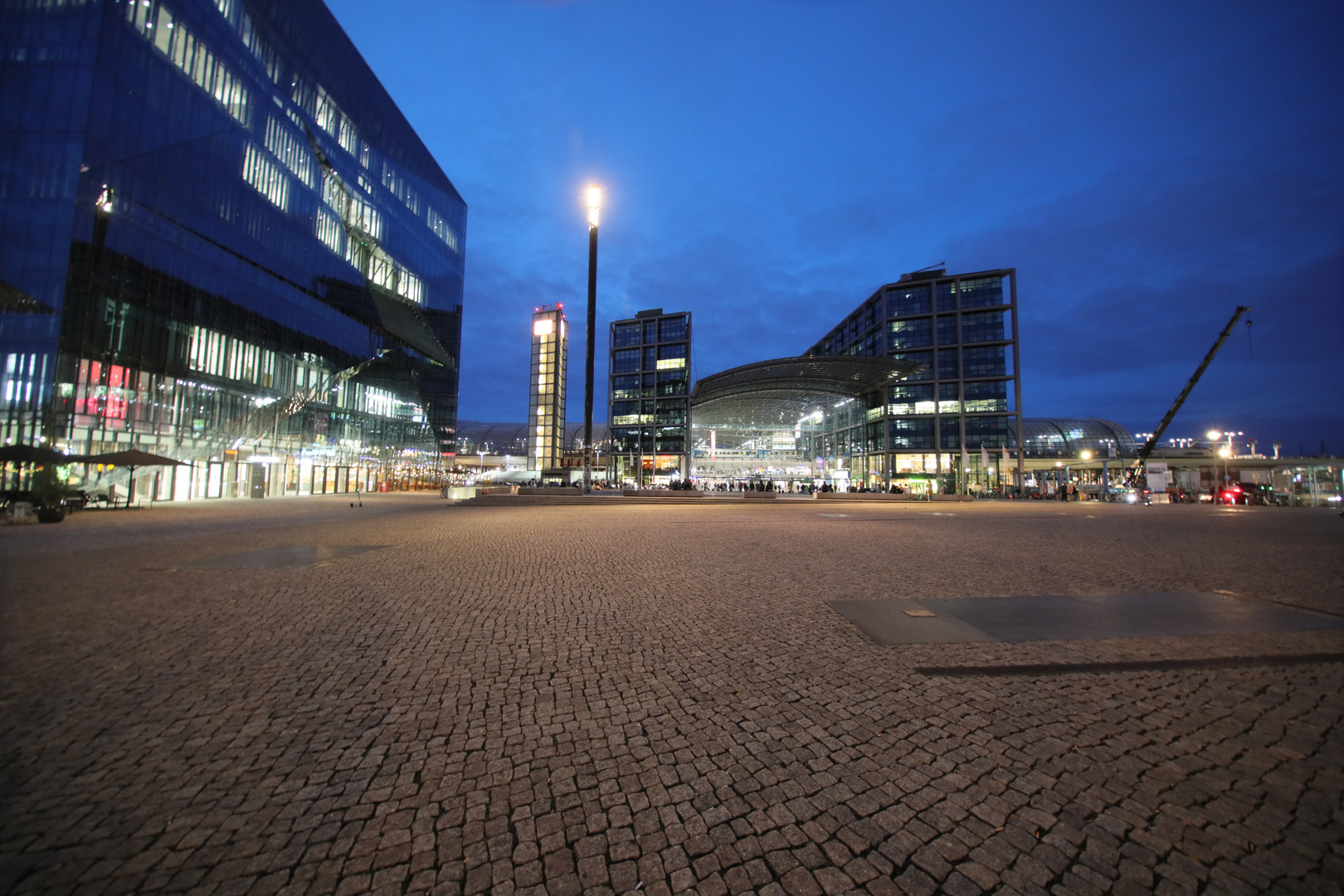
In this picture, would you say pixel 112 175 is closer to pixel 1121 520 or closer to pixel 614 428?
pixel 1121 520

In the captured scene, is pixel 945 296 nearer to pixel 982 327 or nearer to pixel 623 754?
pixel 982 327

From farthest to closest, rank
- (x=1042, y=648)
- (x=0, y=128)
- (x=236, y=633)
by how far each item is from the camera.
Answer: (x=0, y=128) → (x=236, y=633) → (x=1042, y=648)

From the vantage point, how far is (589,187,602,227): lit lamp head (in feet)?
A: 96.4

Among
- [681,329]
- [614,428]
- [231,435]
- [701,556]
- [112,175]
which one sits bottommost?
[701,556]

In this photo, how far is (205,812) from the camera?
2.45 metres

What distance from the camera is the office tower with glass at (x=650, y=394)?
9525cm

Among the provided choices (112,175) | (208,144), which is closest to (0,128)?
(112,175)

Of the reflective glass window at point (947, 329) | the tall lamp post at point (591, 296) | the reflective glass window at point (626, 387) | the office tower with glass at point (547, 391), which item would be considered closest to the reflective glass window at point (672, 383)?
the reflective glass window at point (626, 387)

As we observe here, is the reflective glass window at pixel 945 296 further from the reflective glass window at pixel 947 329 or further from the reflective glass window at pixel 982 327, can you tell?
the reflective glass window at pixel 982 327

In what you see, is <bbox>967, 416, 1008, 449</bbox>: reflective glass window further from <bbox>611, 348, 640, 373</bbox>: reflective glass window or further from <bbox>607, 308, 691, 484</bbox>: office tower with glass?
<bbox>611, 348, 640, 373</bbox>: reflective glass window

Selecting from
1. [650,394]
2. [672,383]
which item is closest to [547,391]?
[650,394]

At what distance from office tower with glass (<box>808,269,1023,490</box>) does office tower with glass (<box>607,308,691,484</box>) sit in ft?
109

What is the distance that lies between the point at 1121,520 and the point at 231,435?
4971 centimetres

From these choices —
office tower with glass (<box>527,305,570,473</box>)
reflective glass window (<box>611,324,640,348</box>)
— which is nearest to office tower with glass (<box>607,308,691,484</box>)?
reflective glass window (<box>611,324,640,348</box>)
